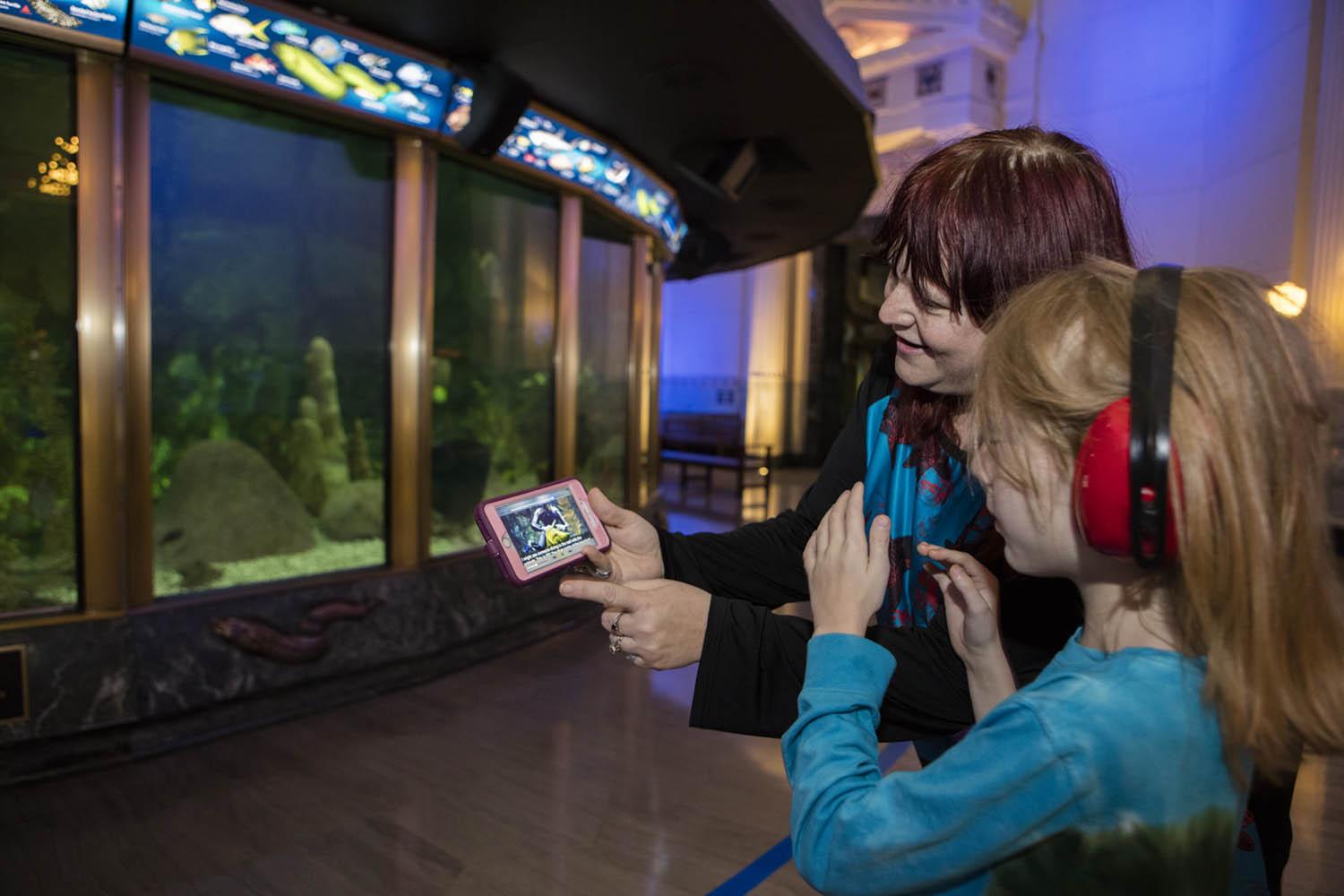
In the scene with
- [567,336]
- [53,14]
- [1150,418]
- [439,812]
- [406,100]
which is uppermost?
[406,100]

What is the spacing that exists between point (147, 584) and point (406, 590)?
1.21 meters

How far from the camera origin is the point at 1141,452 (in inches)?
29.3

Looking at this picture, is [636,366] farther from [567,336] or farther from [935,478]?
[935,478]

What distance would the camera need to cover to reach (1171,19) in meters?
11.2

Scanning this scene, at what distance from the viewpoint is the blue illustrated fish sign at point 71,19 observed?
2924mm

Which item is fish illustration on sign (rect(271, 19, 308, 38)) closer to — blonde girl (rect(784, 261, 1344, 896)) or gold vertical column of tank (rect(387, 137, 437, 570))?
gold vertical column of tank (rect(387, 137, 437, 570))

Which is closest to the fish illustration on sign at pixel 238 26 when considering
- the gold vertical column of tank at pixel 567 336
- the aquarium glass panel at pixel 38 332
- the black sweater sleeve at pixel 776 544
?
the aquarium glass panel at pixel 38 332

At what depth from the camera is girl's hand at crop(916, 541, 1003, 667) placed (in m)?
1.09

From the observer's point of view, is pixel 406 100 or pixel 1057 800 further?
pixel 406 100

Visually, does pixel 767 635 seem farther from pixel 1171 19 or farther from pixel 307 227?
pixel 1171 19

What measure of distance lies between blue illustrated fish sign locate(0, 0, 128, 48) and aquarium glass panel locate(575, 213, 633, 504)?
3.20 meters

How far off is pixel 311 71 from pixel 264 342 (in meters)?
1.38

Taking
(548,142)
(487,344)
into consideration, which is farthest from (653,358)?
(548,142)

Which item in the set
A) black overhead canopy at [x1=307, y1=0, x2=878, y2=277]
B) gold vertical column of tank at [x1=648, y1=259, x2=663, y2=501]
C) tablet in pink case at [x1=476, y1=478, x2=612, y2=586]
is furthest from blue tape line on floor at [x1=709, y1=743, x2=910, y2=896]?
gold vertical column of tank at [x1=648, y1=259, x2=663, y2=501]
